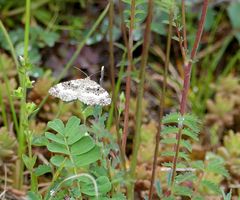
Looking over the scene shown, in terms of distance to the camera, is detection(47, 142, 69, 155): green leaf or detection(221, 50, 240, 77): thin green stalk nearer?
detection(47, 142, 69, 155): green leaf

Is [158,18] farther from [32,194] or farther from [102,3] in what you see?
[32,194]

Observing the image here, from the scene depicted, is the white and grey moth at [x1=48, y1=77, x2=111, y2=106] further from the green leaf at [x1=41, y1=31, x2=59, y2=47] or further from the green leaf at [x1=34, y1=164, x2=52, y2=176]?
the green leaf at [x1=41, y1=31, x2=59, y2=47]

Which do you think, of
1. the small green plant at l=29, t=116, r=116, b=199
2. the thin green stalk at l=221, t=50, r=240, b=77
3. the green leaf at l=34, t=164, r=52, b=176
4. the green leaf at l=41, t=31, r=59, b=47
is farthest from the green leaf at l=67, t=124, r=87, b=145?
the thin green stalk at l=221, t=50, r=240, b=77

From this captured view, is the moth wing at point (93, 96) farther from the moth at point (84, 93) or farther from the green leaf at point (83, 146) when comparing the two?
the green leaf at point (83, 146)

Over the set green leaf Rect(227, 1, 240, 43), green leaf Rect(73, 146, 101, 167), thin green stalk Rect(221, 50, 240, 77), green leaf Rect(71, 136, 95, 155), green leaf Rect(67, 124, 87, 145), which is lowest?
thin green stalk Rect(221, 50, 240, 77)

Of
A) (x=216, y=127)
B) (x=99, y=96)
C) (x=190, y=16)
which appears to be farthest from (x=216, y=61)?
(x=99, y=96)

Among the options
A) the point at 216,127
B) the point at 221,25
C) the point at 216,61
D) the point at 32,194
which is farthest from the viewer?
the point at 221,25
